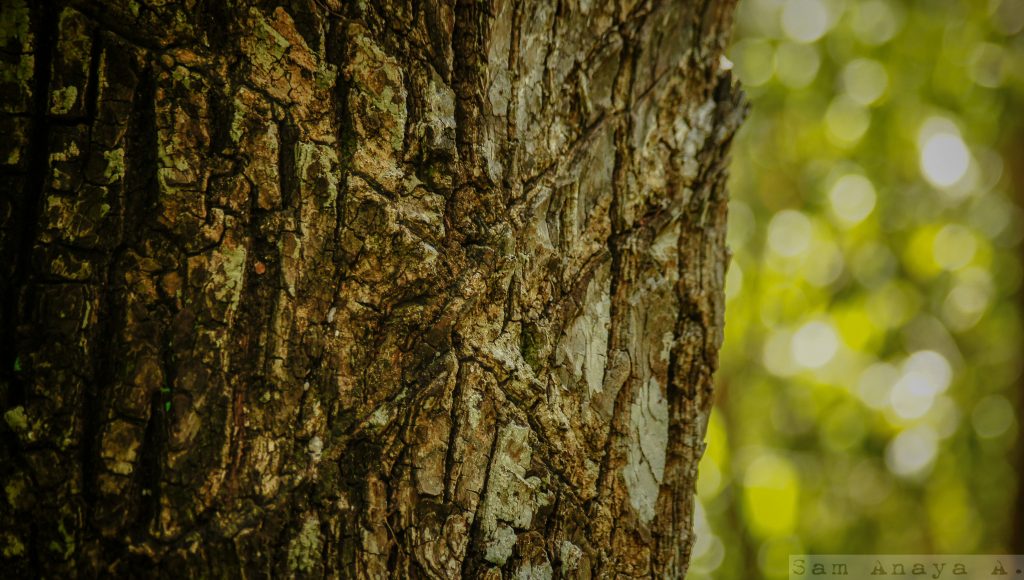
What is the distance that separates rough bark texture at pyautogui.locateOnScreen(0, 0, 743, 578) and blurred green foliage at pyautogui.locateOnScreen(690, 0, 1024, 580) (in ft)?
5.42

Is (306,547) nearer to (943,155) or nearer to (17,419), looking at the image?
(17,419)

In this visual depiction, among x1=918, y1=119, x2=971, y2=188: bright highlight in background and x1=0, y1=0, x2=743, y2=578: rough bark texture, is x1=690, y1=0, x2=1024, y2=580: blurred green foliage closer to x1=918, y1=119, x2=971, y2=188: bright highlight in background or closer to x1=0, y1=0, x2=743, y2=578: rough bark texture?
x1=918, y1=119, x2=971, y2=188: bright highlight in background

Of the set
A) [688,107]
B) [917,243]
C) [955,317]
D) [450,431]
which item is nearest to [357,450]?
[450,431]

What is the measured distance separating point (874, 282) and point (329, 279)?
225 centimetres

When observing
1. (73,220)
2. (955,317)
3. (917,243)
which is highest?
(917,243)

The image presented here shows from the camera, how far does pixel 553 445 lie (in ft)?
2.07

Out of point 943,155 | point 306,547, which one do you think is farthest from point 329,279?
point 943,155

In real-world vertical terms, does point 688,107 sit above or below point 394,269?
above

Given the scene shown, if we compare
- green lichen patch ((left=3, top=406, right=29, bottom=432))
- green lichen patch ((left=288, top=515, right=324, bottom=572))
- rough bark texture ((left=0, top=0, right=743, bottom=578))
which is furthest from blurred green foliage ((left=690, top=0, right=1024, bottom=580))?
green lichen patch ((left=3, top=406, right=29, bottom=432))

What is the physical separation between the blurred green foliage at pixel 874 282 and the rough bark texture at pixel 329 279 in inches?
65.0

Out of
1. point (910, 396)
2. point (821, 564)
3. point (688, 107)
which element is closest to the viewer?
point (688, 107)

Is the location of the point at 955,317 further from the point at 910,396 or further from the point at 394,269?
the point at 394,269

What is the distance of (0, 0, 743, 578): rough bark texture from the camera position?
53 cm

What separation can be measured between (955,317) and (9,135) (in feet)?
9.26
